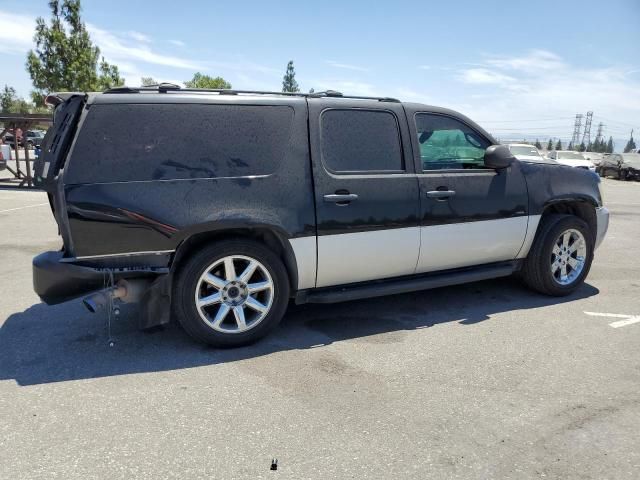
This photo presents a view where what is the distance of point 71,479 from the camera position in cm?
233

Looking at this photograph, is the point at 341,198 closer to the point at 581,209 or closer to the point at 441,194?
the point at 441,194

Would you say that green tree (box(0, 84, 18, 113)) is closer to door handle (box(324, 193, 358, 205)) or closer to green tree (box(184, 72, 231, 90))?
green tree (box(184, 72, 231, 90))

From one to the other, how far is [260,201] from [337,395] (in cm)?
153

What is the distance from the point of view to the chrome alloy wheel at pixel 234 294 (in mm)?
3752

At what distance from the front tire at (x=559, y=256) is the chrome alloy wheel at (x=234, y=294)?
9.35 feet

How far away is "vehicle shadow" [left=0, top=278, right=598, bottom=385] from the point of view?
3.56m

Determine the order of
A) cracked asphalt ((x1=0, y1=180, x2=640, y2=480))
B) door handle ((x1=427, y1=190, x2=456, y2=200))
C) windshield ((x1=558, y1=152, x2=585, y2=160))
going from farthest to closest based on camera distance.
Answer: windshield ((x1=558, y1=152, x2=585, y2=160)) < door handle ((x1=427, y1=190, x2=456, y2=200)) < cracked asphalt ((x1=0, y1=180, x2=640, y2=480))

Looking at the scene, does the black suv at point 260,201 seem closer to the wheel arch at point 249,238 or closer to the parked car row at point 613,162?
the wheel arch at point 249,238

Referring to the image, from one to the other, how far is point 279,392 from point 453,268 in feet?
7.47

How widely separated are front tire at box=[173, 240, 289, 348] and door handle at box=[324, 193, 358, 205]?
634 millimetres

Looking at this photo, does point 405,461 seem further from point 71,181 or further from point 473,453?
point 71,181

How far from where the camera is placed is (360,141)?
4203mm

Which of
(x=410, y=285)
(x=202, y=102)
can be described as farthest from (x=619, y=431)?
(x=202, y=102)

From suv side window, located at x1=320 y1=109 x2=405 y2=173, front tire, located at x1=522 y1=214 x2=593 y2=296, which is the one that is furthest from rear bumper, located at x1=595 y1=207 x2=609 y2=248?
suv side window, located at x1=320 y1=109 x2=405 y2=173
